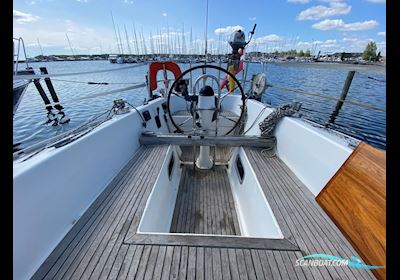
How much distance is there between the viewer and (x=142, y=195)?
6.02 ft

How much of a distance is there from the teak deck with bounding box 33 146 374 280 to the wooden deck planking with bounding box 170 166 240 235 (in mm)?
718

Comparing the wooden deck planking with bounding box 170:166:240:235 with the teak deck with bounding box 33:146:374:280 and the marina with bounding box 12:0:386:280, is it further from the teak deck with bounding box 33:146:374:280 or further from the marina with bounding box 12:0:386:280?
the teak deck with bounding box 33:146:374:280

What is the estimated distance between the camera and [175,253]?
1284 millimetres

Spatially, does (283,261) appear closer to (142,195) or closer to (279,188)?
(279,188)

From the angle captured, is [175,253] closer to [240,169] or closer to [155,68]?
[240,169]

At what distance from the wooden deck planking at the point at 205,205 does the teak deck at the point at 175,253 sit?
0.72 metres

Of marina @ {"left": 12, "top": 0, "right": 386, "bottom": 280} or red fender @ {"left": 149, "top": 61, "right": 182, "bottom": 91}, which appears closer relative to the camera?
marina @ {"left": 12, "top": 0, "right": 386, "bottom": 280}

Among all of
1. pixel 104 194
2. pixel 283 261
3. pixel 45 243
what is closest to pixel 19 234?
pixel 45 243

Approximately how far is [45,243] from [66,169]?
20.0 inches

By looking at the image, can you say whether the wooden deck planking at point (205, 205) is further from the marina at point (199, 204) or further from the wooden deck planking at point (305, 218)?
the wooden deck planking at point (305, 218)

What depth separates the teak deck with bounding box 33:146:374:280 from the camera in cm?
116

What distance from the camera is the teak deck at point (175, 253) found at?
3.82 ft

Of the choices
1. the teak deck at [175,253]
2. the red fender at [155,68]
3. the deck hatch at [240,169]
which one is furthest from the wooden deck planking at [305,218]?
the red fender at [155,68]

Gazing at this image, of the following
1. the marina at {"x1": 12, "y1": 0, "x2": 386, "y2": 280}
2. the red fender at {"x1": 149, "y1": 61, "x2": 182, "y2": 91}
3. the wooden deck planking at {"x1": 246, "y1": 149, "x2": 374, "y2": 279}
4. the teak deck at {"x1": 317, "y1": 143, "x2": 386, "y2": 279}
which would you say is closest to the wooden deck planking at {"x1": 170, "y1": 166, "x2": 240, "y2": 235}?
the marina at {"x1": 12, "y1": 0, "x2": 386, "y2": 280}
